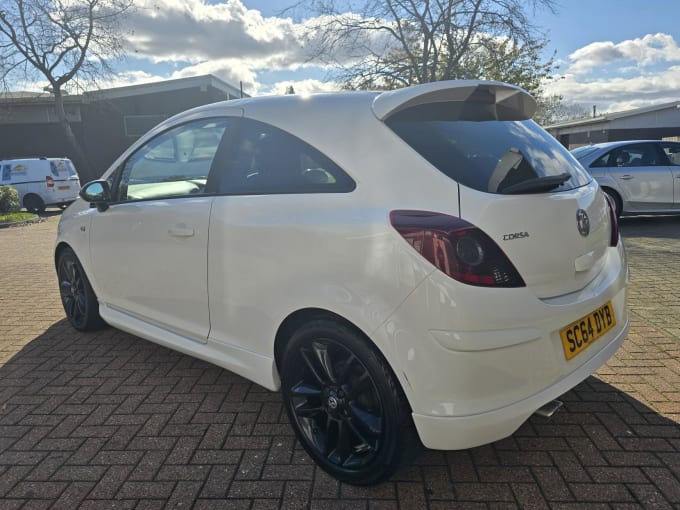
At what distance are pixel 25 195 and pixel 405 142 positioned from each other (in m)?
17.3

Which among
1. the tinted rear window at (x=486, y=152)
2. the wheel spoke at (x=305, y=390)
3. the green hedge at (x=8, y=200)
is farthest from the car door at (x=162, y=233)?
the green hedge at (x=8, y=200)

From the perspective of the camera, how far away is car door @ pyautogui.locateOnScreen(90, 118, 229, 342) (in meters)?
2.73

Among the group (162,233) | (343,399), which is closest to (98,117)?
(162,233)

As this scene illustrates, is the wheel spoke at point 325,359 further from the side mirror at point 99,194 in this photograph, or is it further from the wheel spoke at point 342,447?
the side mirror at point 99,194

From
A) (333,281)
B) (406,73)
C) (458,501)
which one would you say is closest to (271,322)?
(333,281)

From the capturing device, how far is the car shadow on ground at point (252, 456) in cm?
214

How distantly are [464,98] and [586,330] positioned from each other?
114 centimetres

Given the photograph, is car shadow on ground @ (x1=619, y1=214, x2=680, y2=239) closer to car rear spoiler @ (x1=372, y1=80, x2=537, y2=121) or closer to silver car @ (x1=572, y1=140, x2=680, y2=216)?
silver car @ (x1=572, y1=140, x2=680, y2=216)

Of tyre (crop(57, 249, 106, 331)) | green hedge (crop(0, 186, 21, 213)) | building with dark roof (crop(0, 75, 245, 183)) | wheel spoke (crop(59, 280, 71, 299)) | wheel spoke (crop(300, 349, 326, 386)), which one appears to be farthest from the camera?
building with dark roof (crop(0, 75, 245, 183))

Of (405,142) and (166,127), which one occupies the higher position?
(166,127)

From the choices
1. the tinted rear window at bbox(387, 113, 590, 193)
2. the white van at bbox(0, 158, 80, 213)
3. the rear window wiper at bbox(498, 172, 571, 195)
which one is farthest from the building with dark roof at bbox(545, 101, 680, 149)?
the rear window wiper at bbox(498, 172, 571, 195)

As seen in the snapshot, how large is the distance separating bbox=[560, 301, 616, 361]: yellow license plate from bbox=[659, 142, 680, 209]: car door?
8.07 metres

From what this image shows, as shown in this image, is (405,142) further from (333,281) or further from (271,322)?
(271,322)

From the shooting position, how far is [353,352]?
203 centimetres
